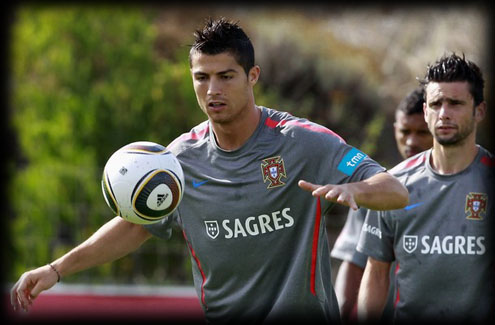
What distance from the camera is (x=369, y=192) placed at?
431 centimetres

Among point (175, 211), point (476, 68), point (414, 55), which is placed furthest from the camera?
point (414, 55)

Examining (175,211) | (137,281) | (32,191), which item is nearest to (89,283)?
(137,281)

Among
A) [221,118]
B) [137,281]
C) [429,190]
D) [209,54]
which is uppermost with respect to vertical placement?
[209,54]

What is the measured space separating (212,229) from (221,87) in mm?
932

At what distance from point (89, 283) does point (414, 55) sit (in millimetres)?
9518

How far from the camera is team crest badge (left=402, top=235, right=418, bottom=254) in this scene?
561 cm

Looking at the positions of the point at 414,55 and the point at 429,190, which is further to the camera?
the point at 414,55

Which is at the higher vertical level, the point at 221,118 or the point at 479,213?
the point at 221,118

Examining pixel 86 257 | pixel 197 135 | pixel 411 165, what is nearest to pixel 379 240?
pixel 411 165

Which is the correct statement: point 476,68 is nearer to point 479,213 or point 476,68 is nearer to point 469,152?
point 469,152

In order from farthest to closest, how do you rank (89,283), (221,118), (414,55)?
(414,55) < (89,283) < (221,118)

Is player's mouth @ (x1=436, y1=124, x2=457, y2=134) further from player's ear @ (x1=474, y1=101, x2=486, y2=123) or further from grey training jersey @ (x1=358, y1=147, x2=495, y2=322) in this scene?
grey training jersey @ (x1=358, y1=147, x2=495, y2=322)

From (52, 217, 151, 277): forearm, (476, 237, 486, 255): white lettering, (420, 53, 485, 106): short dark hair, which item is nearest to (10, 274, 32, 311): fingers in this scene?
(52, 217, 151, 277): forearm

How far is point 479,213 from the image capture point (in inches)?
220
